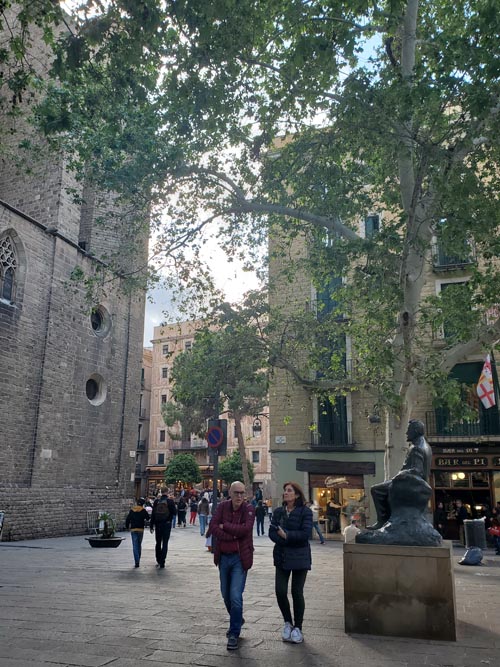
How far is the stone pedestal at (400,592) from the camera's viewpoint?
225 inches

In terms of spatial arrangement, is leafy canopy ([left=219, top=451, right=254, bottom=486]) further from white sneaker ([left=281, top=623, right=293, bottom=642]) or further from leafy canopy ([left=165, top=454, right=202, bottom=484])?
white sneaker ([left=281, top=623, right=293, bottom=642])

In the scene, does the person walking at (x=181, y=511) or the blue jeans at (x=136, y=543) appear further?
the person walking at (x=181, y=511)

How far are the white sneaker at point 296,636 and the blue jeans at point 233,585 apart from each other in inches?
20.7

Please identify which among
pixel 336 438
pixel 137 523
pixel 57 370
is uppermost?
pixel 57 370

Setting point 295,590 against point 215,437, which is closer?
point 295,590

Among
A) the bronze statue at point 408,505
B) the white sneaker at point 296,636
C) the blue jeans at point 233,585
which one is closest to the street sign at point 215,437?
the bronze statue at point 408,505

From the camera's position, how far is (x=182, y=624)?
20.8 feet

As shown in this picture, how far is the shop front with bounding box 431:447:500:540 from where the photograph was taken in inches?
803

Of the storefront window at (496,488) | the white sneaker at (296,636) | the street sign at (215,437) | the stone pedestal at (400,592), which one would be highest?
the street sign at (215,437)

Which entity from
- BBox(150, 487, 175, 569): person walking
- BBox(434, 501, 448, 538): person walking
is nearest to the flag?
BBox(434, 501, 448, 538): person walking

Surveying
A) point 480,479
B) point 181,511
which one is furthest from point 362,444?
point 181,511

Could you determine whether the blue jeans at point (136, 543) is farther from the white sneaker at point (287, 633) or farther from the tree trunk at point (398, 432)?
the white sneaker at point (287, 633)

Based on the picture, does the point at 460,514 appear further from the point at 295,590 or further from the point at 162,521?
the point at 295,590

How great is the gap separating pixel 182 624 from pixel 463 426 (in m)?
17.0
